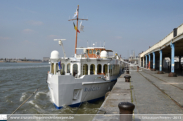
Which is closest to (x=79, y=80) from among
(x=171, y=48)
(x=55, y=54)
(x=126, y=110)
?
(x=55, y=54)

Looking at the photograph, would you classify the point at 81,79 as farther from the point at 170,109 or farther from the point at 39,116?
the point at 170,109

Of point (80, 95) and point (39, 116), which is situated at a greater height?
point (80, 95)

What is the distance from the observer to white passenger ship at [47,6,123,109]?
11.9 m

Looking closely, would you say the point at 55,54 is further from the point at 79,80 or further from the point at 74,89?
the point at 74,89

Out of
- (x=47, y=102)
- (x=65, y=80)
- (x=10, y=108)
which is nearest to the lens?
(x=65, y=80)

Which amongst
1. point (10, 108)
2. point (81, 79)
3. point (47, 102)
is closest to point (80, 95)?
point (81, 79)

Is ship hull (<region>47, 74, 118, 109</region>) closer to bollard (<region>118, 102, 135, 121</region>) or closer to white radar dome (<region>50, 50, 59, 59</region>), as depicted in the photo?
white radar dome (<region>50, 50, 59, 59</region>)

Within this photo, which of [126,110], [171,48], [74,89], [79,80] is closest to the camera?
[126,110]

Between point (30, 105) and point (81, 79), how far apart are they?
6.12 meters

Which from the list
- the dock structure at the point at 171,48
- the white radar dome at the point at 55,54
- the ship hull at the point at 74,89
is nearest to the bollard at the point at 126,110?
the ship hull at the point at 74,89

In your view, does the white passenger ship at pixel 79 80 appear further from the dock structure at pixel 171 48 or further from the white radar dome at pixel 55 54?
the dock structure at pixel 171 48

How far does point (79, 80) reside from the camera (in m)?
12.7

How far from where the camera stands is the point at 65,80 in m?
11.9

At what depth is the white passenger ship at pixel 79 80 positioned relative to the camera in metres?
11.9
